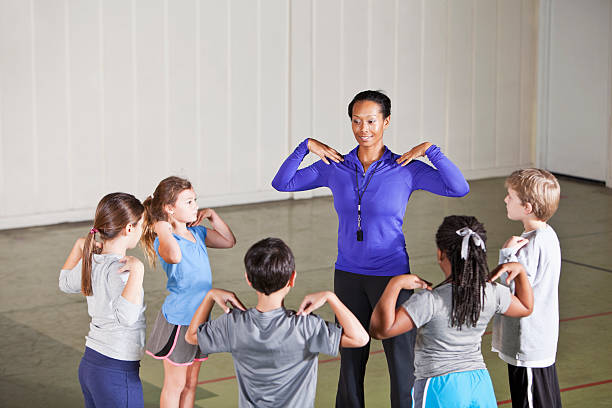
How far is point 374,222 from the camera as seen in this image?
4234mm

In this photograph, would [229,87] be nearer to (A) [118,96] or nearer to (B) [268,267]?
(A) [118,96]

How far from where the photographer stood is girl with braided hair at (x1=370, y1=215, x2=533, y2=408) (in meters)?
3.46

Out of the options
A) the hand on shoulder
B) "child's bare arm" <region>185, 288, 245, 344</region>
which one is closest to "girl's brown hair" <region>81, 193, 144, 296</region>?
the hand on shoulder

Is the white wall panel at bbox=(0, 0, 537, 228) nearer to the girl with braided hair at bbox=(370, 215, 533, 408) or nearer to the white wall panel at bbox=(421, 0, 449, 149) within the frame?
the white wall panel at bbox=(421, 0, 449, 149)

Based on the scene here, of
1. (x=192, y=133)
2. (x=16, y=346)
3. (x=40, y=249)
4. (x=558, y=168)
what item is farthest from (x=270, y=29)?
(x=16, y=346)

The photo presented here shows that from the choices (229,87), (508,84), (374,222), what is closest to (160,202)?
(374,222)

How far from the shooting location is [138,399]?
149 inches

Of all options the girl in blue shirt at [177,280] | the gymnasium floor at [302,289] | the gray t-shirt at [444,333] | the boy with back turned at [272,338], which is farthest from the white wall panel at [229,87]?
the gray t-shirt at [444,333]

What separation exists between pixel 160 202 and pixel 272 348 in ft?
4.28

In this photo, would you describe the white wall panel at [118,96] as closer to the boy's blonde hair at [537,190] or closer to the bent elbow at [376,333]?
the boy's blonde hair at [537,190]

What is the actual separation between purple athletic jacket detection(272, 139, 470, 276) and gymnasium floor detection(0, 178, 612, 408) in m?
1.17

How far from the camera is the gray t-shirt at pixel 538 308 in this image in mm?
4012

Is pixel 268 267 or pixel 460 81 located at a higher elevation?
pixel 460 81

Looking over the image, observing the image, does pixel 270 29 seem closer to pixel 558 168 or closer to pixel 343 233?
pixel 558 168
